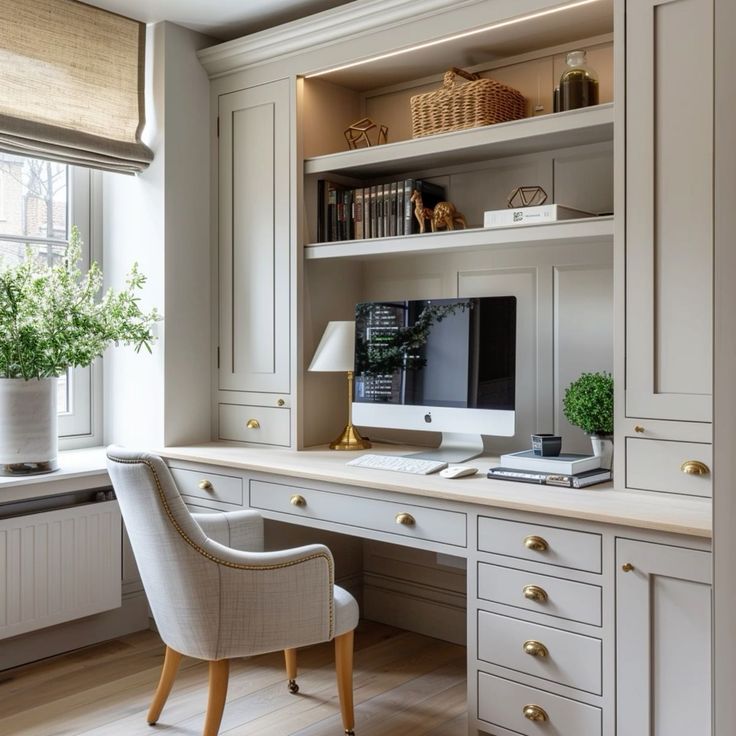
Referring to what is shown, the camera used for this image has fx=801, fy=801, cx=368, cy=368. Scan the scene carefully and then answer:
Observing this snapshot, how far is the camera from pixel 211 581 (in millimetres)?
2164

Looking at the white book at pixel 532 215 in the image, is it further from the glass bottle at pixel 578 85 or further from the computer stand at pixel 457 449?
the computer stand at pixel 457 449

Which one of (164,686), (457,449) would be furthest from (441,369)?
(164,686)

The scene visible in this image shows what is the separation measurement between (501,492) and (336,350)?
103cm

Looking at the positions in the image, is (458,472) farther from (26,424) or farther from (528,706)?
(26,424)

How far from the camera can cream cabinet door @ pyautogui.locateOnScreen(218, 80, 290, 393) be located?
316 centimetres

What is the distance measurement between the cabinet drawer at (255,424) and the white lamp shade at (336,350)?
0.88ft

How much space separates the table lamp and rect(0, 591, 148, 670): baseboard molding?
111cm

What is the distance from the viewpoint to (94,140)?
315 cm

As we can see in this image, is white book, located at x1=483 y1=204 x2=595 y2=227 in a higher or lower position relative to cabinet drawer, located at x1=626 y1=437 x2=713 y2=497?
higher

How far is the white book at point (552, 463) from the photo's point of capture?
232 centimetres

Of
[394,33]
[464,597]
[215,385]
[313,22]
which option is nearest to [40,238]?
[215,385]

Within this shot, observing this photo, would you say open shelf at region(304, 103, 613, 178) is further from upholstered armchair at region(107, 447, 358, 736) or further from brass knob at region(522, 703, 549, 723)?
brass knob at region(522, 703, 549, 723)

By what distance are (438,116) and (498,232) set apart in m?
0.50

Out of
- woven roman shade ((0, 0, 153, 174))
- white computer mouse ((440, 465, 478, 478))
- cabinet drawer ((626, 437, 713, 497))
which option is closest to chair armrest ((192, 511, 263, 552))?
white computer mouse ((440, 465, 478, 478))
